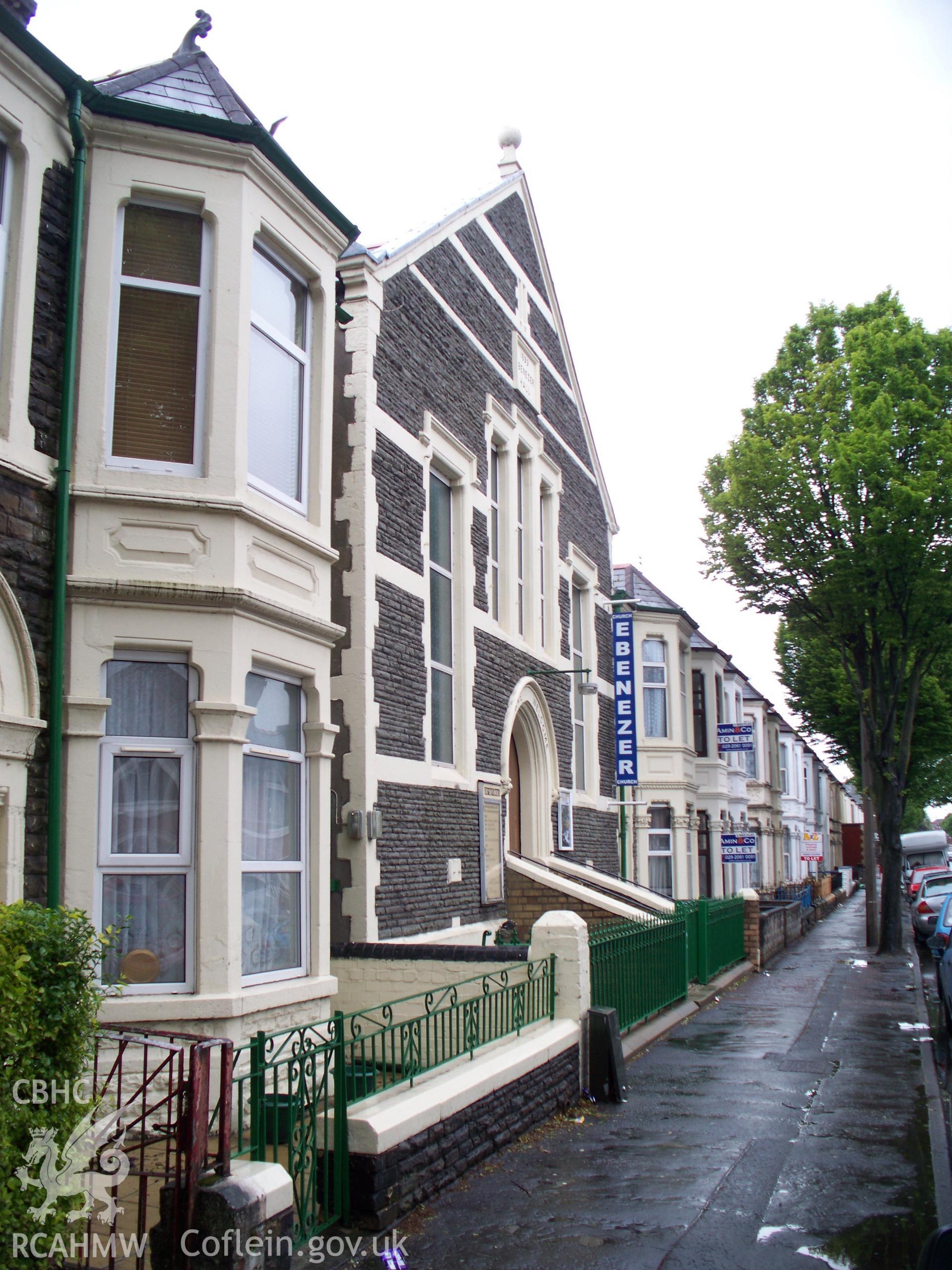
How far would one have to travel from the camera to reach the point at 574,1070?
9742 mm

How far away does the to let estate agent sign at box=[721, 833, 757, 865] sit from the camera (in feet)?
77.2

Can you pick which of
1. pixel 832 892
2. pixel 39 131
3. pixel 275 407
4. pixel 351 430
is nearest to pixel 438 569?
pixel 351 430

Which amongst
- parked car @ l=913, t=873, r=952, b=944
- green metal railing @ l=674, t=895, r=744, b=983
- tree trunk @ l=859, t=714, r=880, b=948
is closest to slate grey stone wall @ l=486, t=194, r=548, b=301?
green metal railing @ l=674, t=895, r=744, b=983

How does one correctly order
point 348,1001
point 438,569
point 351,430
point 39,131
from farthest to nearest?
point 438,569
point 351,430
point 348,1001
point 39,131

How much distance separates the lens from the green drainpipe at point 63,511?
24.7 feet

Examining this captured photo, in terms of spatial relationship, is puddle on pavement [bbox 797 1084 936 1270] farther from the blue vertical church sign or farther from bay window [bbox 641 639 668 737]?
bay window [bbox 641 639 668 737]

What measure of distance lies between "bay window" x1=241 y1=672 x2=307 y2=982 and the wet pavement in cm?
233

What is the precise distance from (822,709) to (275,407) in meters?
32.3

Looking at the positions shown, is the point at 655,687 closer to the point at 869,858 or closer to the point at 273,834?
the point at 869,858

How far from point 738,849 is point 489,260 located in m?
13.2

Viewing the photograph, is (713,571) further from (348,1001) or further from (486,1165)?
(486,1165)

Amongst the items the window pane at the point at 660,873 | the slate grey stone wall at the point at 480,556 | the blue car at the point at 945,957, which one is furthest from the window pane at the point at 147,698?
the window pane at the point at 660,873

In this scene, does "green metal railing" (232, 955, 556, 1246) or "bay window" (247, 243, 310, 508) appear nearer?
"green metal railing" (232, 955, 556, 1246)

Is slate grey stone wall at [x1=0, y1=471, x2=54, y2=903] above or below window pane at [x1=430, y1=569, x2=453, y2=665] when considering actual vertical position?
below
